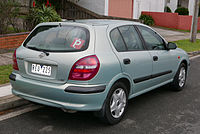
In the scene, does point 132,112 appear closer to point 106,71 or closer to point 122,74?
point 122,74

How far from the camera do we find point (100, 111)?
3836 mm

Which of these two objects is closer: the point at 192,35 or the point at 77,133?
the point at 77,133

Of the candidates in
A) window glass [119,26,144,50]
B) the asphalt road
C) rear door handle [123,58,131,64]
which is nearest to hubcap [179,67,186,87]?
the asphalt road

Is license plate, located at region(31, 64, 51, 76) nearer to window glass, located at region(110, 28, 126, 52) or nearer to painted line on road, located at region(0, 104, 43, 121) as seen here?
painted line on road, located at region(0, 104, 43, 121)

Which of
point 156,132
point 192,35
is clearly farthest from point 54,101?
point 192,35

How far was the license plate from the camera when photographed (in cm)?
378

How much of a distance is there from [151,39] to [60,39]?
1995 mm

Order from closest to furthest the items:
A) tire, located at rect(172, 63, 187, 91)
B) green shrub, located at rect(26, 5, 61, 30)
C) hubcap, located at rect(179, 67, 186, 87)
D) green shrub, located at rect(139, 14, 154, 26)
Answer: tire, located at rect(172, 63, 187, 91) < hubcap, located at rect(179, 67, 186, 87) < green shrub, located at rect(26, 5, 61, 30) < green shrub, located at rect(139, 14, 154, 26)

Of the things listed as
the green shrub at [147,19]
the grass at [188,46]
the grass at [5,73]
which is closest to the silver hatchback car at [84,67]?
the grass at [5,73]

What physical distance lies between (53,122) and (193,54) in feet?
30.0

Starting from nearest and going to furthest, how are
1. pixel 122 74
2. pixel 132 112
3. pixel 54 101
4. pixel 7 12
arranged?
1. pixel 54 101
2. pixel 122 74
3. pixel 132 112
4. pixel 7 12

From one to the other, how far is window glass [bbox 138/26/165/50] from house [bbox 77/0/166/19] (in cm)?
1360

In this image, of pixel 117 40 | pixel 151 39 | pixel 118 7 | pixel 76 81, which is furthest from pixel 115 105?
pixel 118 7

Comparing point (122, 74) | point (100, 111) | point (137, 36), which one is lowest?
point (100, 111)
